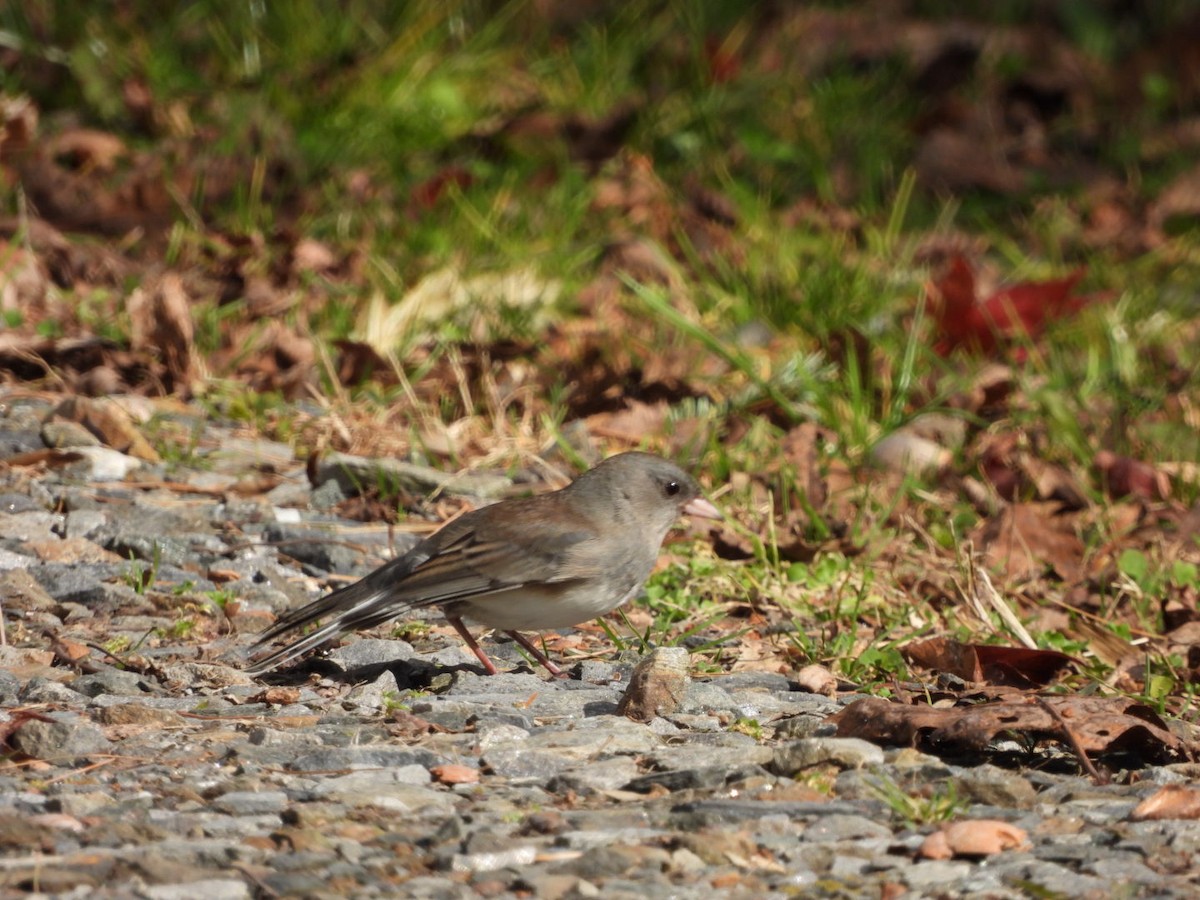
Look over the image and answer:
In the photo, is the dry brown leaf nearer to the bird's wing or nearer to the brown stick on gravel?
the bird's wing

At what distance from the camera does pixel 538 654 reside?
12.6ft

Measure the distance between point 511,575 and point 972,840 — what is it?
1425 millimetres

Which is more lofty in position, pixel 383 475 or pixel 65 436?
pixel 65 436

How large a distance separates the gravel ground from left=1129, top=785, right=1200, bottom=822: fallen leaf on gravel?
22mm

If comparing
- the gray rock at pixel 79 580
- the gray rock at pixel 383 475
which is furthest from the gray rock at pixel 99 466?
the gray rock at pixel 79 580

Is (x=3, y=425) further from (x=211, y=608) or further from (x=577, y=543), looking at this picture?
(x=577, y=543)

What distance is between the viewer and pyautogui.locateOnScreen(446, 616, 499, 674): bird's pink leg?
147 inches

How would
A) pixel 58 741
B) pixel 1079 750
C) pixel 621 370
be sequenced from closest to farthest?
pixel 58 741
pixel 1079 750
pixel 621 370

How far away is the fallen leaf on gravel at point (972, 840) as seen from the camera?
257 centimetres

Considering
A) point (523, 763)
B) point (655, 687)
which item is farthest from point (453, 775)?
point (655, 687)

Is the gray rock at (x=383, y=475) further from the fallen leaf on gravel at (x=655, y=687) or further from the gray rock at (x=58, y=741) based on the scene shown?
the gray rock at (x=58, y=741)

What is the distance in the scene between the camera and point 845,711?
3.18 m

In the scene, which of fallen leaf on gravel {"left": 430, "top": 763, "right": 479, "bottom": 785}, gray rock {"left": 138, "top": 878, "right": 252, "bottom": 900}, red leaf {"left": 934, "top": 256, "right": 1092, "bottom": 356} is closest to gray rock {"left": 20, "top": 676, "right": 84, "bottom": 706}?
fallen leaf on gravel {"left": 430, "top": 763, "right": 479, "bottom": 785}

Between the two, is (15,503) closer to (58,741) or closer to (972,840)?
(58,741)
